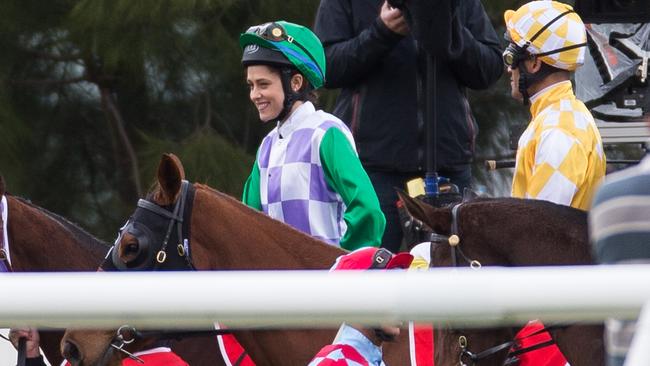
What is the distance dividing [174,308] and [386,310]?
24 centimetres

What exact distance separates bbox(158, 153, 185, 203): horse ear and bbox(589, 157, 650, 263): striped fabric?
1.78m

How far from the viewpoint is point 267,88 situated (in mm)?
4504

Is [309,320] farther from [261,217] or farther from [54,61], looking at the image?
[54,61]

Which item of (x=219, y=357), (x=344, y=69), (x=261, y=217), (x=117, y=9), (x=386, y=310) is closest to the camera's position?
(x=386, y=310)

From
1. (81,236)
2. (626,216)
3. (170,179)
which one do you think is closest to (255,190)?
(81,236)

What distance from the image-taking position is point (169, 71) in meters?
7.21

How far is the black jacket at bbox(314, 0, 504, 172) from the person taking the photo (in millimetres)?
5004

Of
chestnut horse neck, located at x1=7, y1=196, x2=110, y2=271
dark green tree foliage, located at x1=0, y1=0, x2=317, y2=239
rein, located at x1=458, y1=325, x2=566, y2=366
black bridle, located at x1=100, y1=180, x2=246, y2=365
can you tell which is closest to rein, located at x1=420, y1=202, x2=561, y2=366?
rein, located at x1=458, y1=325, x2=566, y2=366

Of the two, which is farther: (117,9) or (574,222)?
(117,9)

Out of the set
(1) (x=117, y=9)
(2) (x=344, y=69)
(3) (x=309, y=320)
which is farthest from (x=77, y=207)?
(3) (x=309, y=320)

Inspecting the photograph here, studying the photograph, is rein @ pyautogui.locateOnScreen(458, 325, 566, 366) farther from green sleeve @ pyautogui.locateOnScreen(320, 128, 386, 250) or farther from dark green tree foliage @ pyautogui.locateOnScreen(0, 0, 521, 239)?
dark green tree foliage @ pyautogui.locateOnScreen(0, 0, 521, 239)

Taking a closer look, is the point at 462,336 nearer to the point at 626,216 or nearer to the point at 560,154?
the point at 560,154

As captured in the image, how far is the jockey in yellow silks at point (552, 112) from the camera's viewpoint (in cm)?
414

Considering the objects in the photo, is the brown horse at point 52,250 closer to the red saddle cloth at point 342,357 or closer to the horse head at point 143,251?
the horse head at point 143,251
